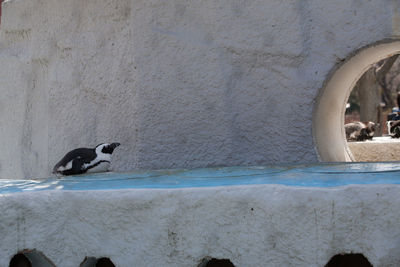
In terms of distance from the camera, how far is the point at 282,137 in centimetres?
438

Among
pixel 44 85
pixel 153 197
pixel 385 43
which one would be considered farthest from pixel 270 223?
pixel 44 85

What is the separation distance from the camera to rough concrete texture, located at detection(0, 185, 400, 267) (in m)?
2.29

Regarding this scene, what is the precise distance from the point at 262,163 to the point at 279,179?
1685mm

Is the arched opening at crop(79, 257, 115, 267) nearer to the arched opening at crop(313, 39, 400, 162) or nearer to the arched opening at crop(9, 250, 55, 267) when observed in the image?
the arched opening at crop(9, 250, 55, 267)

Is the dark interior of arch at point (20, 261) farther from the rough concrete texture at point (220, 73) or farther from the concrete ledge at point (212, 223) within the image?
the rough concrete texture at point (220, 73)

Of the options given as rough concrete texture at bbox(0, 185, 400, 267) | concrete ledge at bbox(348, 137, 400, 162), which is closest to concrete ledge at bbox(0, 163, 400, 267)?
rough concrete texture at bbox(0, 185, 400, 267)

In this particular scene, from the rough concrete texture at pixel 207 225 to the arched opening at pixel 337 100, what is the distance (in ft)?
7.01

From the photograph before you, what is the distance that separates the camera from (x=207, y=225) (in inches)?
98.4

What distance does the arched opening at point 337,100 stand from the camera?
4484 mm

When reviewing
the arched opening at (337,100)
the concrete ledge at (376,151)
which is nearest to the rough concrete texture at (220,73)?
the arched opening at (337,100)

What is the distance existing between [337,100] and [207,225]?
333 centimetres

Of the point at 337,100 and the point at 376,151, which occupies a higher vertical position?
the point at 337,100

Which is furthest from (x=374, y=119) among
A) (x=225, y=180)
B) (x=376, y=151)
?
(x=225, y=180)

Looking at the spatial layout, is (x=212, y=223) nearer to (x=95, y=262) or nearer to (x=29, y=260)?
(x=95, y=262)
